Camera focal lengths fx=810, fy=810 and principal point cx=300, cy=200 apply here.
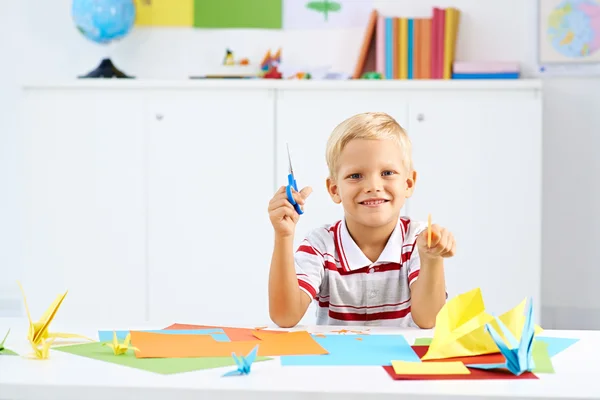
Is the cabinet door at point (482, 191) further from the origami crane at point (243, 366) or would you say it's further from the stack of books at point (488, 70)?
the origami crane at point (243, 366)

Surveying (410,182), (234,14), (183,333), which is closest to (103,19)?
(234,14)

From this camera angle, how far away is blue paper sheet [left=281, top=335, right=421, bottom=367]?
0.87m

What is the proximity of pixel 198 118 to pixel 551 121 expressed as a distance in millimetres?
1428

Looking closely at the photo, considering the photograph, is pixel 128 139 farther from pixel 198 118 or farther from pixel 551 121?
pixel 551 121

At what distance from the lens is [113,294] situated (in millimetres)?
2963

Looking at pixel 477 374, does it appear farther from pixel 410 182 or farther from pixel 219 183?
pixel 219 183

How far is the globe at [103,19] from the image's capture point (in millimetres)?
3078

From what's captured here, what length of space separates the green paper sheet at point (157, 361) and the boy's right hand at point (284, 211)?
0.37 metres

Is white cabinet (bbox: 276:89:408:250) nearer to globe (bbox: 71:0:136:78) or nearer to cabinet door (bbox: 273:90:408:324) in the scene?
cabinet door (bbox: 273:90:408:324)

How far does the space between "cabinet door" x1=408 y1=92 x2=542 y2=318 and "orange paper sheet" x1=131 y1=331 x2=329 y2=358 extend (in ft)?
6.43

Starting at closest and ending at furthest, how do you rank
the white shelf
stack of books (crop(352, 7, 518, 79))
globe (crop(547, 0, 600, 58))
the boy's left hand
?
the boy's left hand → the white shelf → stack of books (crop(352, 7, 518, 79)) → globe (crop(547, 0, 600, 58))

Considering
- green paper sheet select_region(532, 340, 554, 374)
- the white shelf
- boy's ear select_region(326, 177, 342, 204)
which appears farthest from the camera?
the white shelf

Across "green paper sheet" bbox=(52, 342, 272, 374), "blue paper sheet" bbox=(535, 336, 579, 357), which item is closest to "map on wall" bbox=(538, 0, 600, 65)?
"blue paper sheet" bbox=(535, 336, 579, 357)

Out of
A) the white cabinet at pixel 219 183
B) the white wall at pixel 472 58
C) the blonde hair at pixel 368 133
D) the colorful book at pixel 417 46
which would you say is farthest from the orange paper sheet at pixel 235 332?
the white wall at pixel 472 58
